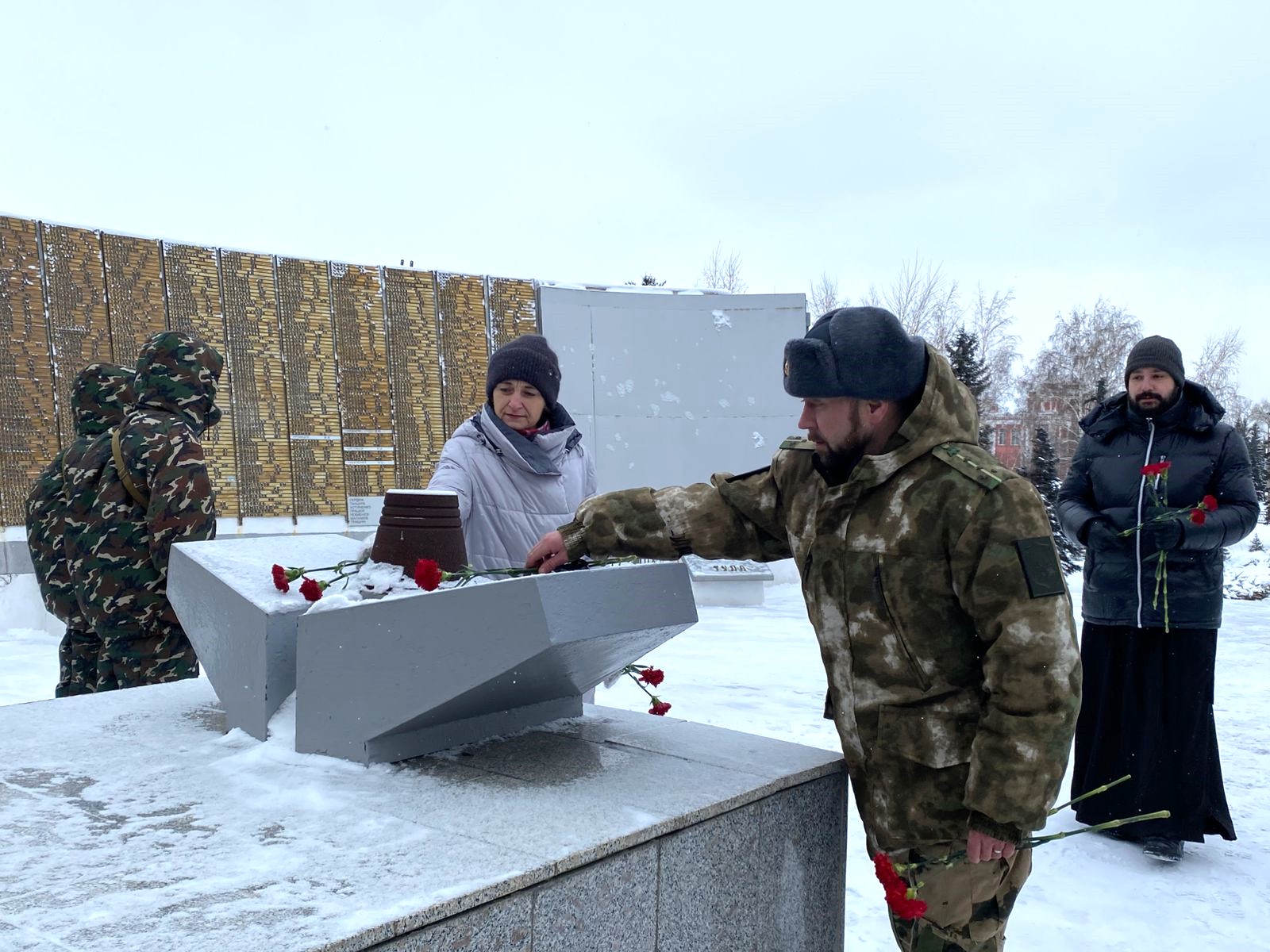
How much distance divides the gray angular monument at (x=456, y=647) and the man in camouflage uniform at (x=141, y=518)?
1.47m

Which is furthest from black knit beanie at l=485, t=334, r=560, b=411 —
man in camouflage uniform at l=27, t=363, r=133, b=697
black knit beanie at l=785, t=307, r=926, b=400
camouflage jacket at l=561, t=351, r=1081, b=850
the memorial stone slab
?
the memorial stone slab

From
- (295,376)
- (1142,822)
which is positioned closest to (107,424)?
(1142,822)

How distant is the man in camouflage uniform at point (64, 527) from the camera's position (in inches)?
133

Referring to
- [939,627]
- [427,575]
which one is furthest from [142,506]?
[939,627]

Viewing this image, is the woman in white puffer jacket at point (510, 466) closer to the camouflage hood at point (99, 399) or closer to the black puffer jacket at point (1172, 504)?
the camouflage hood at point (99, 399)

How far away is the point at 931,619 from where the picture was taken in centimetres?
182

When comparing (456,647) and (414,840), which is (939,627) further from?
(414,840)

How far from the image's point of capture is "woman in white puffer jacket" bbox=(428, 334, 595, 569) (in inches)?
117

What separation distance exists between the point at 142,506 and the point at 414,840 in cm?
216

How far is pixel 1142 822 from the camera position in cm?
Answer: 354

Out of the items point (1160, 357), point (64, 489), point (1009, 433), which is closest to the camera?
point (64, 489)

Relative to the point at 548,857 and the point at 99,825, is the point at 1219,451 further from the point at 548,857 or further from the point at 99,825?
the point at 99,825

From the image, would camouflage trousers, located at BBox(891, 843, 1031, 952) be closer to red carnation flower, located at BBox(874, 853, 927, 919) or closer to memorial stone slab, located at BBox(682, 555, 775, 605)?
red carnation flower, located at BBox(874, 853, 927, 919)

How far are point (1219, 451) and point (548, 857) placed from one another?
123 inches
